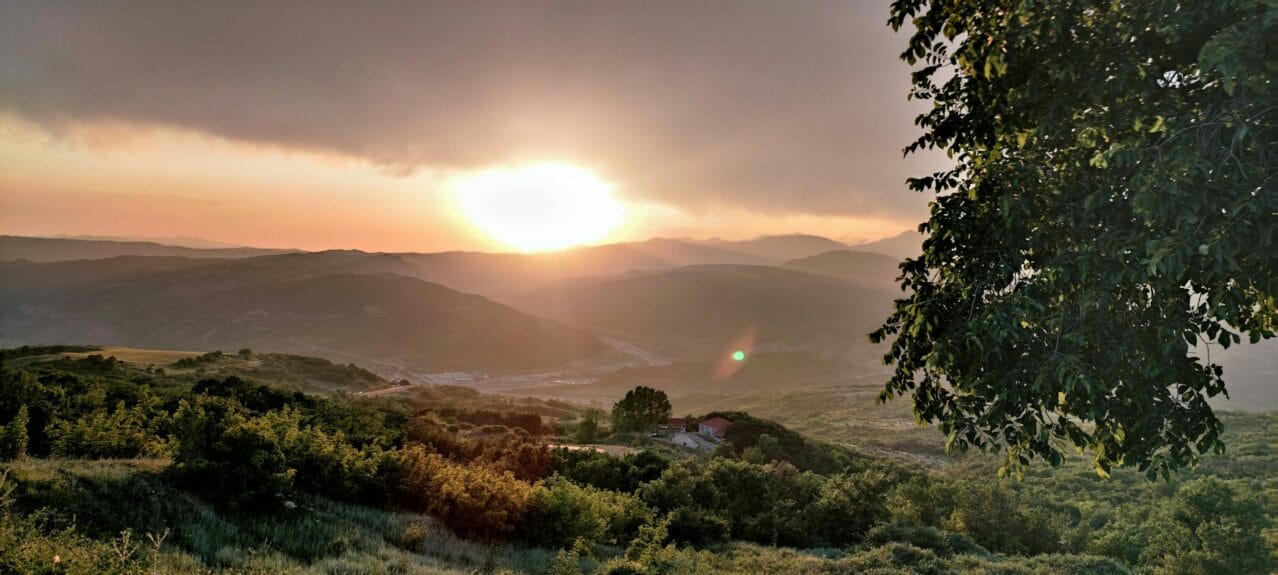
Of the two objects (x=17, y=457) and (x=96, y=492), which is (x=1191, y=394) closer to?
(x=96, y=492)

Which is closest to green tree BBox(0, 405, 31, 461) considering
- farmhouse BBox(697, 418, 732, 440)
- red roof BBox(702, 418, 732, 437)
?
farmhouse BBox(697, 418, 732, 440)

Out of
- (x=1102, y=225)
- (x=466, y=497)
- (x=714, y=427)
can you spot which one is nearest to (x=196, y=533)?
(x=466, y=497)

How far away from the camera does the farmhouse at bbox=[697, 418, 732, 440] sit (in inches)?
2057

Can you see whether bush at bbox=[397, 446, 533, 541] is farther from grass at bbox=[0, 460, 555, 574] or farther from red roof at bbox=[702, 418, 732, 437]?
red roof at bbox=[702, 418, 732, 437]

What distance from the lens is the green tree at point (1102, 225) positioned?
17.3ft

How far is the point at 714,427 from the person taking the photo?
5378cm

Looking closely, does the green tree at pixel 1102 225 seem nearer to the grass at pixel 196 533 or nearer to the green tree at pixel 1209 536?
the grass at pixel 196 533

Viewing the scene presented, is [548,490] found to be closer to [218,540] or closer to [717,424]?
[218,540]

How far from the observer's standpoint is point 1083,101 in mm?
6543

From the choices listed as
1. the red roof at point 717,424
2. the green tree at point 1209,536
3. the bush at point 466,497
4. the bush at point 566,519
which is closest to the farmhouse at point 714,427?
the red roof at point 717,424

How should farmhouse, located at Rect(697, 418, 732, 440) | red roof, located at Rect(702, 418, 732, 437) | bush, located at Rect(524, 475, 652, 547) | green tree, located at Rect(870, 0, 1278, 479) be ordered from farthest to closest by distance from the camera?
red roof, located at Rect(702, 418, 732, 437) → farmhouse, located at Rect(697, 418, 732, 440) → bush, located at Rect(524, 475, 652, 547) → green tree, located at Rect(870, 0, 1278, 479)

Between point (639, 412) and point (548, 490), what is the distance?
38.5 metres

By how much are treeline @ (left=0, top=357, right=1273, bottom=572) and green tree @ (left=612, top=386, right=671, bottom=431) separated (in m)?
24.8

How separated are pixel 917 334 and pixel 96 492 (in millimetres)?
12855
